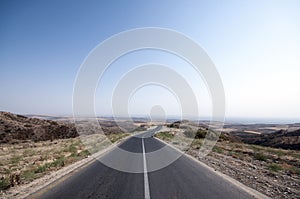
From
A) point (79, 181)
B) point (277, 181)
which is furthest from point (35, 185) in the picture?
point (277, 181)

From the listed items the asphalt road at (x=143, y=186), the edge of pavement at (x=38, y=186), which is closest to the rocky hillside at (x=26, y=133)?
the edge of pavement at (x=38, y=186)

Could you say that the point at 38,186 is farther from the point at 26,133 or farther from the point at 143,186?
the point at 26,133

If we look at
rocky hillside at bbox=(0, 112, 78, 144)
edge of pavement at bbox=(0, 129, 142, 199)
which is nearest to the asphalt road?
edge of pavement at bbox=(0, 129, 142, 199)

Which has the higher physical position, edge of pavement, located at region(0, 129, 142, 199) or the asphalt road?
the asphalt road

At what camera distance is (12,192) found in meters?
7.15

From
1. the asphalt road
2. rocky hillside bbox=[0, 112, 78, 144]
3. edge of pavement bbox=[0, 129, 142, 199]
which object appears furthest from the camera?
rocky hillside bbox=[0, 112, 78, 144]

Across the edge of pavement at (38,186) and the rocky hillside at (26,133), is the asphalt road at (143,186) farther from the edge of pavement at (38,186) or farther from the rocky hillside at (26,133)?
the rocky hillside at (26,133)

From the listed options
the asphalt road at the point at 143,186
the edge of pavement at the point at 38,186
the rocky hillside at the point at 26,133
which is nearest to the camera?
the asphalt road at the point at 143,186

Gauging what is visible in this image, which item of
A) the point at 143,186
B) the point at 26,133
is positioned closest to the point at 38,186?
the point at 143,186

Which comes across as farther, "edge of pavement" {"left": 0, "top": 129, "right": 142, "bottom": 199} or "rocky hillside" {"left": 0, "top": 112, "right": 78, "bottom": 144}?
"rocky hillside" {"left": 0, "top": 112, "right": 78, "bottom": 144}

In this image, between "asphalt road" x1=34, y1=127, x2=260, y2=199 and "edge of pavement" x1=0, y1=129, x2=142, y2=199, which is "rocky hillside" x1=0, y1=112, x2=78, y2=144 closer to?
"edge of pavement" x1=0, y1=129, x2=142, y2=199

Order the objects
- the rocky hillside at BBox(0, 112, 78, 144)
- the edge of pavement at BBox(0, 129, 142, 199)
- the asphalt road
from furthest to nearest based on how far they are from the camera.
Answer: the rocky hillside at BBox(0, 112, 78, 144) < the edge of pavement at BBox(0, 129, 142, 199) < the asphalt road

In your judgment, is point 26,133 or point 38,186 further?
point 26,133

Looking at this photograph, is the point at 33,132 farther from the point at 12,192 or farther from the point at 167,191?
the point at 167,191
